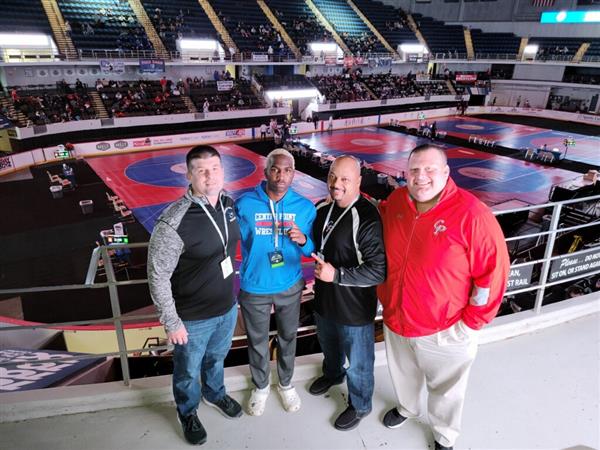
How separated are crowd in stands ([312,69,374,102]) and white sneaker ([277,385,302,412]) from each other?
3407 centimetres

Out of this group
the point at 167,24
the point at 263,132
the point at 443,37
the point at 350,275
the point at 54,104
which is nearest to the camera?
the point at 350,275

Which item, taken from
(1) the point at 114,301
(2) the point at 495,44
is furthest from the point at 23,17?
(2) the point at 495,44

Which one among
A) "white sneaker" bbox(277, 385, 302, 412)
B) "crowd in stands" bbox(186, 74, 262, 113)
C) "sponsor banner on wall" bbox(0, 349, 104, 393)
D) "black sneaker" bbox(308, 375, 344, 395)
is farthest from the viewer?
"crowd in stands" bbox(186, 74, 262, 113)

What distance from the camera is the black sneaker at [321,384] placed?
11.5 ft

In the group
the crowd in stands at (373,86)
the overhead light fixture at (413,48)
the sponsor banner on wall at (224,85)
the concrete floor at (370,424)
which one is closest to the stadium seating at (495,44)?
the overhead light fixture at (413,48)

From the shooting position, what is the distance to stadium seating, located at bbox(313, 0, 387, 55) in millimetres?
41438

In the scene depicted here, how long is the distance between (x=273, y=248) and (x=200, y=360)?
100 cm

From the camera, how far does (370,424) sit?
3.22 metres

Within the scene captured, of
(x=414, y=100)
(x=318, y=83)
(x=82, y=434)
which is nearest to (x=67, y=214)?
(x=82, y=434)

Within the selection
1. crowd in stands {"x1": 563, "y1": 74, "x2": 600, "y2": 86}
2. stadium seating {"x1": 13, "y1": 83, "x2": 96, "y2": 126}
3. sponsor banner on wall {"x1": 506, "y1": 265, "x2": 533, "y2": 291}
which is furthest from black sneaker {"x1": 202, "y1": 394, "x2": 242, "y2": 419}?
crowd in stands {"x1": 563, "y1": 74, "x2": 600, "y2": 86}

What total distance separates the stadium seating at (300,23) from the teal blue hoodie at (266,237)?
124 feet

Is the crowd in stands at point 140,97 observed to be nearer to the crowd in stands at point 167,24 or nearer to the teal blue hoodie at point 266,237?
the crowd in stands at point 167,24

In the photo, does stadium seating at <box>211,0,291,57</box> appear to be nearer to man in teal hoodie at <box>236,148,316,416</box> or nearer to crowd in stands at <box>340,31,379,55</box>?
crowd in stands at <box>340,31,379,55</box>

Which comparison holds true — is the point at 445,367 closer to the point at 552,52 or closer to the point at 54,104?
the point at 54,104
